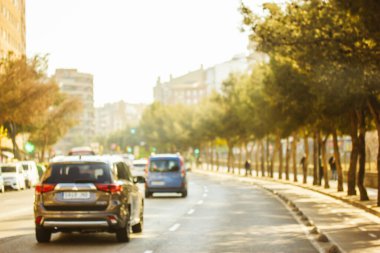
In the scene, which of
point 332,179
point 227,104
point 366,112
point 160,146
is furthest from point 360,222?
point 160,146

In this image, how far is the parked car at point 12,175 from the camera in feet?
187

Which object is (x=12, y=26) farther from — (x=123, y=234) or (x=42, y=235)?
(x=123, y=234)

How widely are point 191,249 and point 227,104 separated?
78934 millimetres

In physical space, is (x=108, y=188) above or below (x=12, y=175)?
above

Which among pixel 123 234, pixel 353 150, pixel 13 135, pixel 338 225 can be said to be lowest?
pixel 338 225

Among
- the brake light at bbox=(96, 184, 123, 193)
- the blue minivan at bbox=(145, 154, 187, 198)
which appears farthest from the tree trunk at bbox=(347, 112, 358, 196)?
the brake light at bbox=(96, 184, 123, 193)

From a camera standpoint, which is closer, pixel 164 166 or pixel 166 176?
pixel 166 176

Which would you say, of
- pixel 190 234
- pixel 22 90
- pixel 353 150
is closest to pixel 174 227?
pixel 190 234

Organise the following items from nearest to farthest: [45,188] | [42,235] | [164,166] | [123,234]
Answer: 1. [45,188]
2. [42,235]
3. [123,234]
4. [164,166]

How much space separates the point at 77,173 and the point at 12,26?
9398 centimetres

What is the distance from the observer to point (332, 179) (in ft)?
221

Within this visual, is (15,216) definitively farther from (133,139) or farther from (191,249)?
(133,139)

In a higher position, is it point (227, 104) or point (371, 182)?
point (227, 104)

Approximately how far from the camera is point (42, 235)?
1748 centimetres
